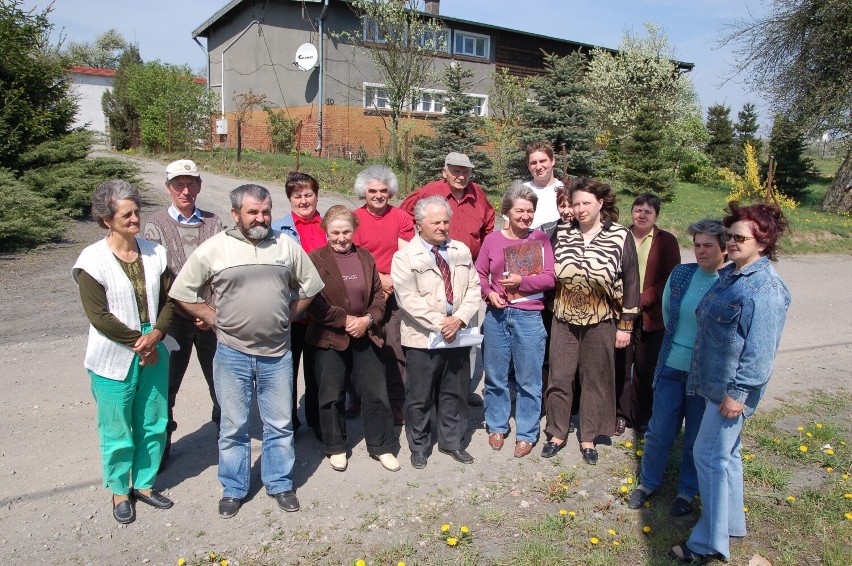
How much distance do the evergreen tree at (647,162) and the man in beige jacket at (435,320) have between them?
17.0 meters

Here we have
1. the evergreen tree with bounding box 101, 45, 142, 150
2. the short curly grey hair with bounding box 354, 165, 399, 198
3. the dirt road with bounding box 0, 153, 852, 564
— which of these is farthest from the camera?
the evergreen tree with bounding box 101, 45, 142, 150

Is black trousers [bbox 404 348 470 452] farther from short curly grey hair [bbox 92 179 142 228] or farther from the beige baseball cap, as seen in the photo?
short curly grey hair [bbox 92 179 142 228]

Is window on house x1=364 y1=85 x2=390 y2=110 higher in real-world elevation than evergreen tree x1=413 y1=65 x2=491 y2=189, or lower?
higher

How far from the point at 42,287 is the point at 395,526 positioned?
273 inches

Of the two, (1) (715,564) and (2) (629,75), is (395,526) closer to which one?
(1) (715,564)

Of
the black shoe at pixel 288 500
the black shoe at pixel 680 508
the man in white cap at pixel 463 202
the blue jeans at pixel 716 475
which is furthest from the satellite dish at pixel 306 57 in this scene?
the blue jeans at pixel 716 475

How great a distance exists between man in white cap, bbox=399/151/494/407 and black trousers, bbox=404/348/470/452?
1075mm

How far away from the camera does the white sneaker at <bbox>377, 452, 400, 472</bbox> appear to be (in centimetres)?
431

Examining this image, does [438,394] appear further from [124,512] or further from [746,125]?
[746,125]

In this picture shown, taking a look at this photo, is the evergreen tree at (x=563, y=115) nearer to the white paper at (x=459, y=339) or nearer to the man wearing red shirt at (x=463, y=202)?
the man wearing red shirt at (x=463, y=202)

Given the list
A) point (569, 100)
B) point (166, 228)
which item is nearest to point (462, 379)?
point (166, 228)

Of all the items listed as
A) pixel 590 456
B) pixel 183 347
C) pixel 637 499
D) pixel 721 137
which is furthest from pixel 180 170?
pixel 721 137

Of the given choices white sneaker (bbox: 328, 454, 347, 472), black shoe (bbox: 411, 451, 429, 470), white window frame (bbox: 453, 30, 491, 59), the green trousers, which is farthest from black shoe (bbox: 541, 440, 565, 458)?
white window frame (bbox: 453, 30, 491, 59)

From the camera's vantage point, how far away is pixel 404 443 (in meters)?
4.80
